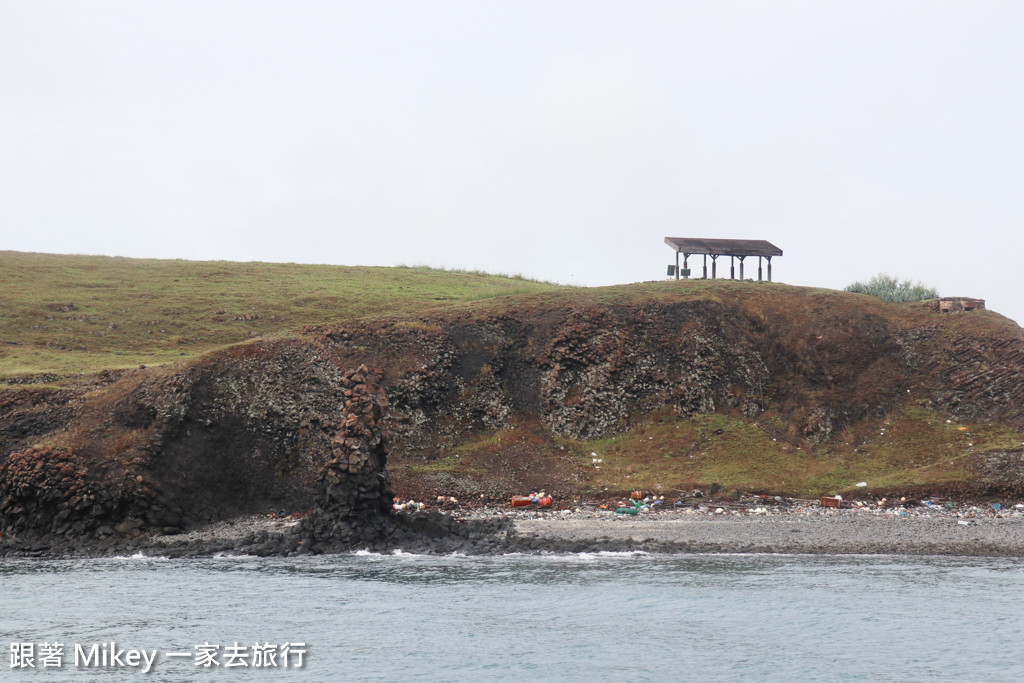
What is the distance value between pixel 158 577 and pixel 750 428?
35.6m

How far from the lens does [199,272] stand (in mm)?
92438

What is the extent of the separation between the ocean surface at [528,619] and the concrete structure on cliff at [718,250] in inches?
1604

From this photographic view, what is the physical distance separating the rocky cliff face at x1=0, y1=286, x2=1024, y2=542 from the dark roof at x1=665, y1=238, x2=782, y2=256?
601cm

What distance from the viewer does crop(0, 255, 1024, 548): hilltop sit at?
46.6m

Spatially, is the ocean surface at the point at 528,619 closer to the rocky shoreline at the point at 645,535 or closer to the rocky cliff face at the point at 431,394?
the rocky shoreline at the point at 645,535

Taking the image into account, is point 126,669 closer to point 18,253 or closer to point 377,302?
point 377,302

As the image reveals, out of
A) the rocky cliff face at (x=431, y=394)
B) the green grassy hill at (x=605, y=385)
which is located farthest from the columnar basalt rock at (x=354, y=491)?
the green grassy hill at (x=605, y=385)

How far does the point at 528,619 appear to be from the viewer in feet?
89.2

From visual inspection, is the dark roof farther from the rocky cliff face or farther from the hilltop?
the rocky cliff face

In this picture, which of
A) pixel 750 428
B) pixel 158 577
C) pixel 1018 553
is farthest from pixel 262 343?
pixel 1018 553

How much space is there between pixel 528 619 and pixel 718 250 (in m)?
51.2

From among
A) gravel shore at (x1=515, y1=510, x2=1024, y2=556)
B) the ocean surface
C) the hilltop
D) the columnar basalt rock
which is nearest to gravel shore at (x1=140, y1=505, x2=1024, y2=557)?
gravel shore at (x1=515, y1=510, x2=1024, y2=556)

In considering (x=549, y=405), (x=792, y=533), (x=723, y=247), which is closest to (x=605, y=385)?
(x=549, y=405)

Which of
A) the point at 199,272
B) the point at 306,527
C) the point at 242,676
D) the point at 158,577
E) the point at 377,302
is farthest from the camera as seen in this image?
the point at 199,272
